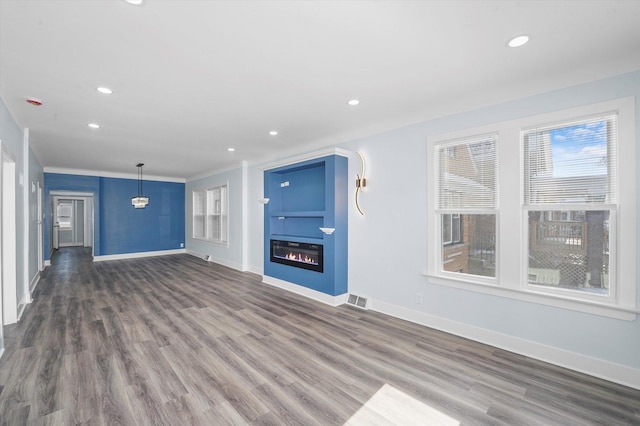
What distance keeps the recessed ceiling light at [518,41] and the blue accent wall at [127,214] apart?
1000 centimetres

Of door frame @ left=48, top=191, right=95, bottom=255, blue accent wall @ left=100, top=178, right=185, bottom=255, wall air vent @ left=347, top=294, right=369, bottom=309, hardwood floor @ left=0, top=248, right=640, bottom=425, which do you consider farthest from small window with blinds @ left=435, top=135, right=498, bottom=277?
door frame @ left=48, top=191, right=95, bottom=255

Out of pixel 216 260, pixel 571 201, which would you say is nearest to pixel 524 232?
pixel 571 201

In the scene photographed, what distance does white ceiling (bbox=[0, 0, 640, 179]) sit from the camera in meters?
1.81

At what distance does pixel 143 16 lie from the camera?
1825 millimetres

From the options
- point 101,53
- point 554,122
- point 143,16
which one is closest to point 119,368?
point 101,53

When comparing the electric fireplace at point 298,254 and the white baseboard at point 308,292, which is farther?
the electric fireplace at point 298,254

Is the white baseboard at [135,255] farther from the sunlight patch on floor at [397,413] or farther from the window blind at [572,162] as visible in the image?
the window blind at [572,162]

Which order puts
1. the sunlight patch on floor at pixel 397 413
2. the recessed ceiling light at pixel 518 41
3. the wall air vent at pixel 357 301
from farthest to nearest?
the wall air vent at pixel 357 301 → the recessed ceiling light at pixel 518 41 → the sunlight patch on floor at pixel 397 413

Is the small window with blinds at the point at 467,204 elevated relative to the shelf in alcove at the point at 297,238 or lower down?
elevated

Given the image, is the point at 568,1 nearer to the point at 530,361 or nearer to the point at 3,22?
the point at 530,361

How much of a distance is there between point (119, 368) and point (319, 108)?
3364 millimetres

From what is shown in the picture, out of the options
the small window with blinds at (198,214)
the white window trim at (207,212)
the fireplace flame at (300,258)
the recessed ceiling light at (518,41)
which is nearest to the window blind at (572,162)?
the recessed ceiling light at (518,41)

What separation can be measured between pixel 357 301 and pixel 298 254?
1.38m

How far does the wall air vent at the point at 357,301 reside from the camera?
4.23m
